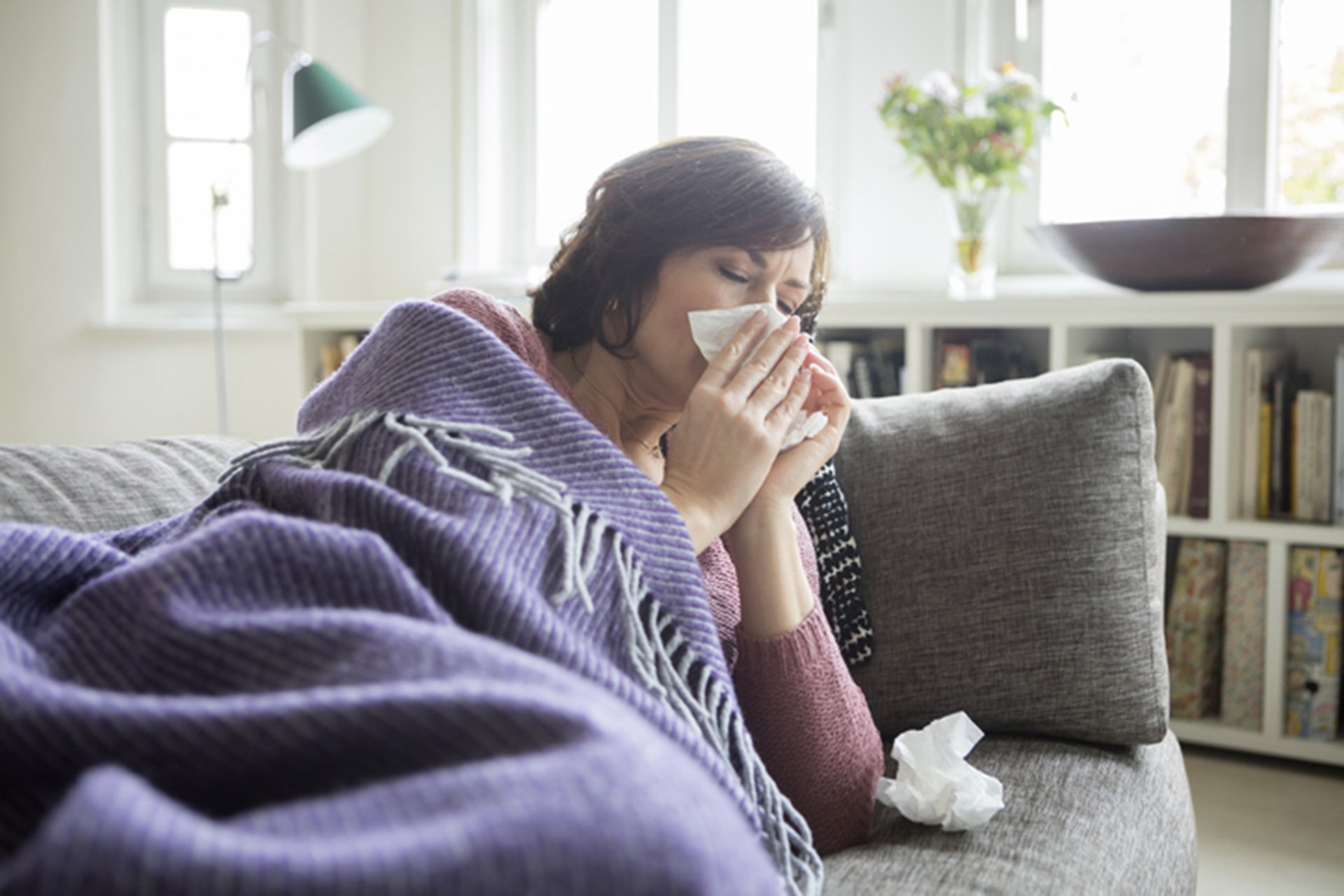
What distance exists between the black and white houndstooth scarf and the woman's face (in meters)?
0.23

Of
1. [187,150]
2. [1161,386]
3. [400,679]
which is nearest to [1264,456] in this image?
[1161,386]

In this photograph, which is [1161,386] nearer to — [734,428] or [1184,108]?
[1184,108]

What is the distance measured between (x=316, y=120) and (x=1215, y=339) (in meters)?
2.23

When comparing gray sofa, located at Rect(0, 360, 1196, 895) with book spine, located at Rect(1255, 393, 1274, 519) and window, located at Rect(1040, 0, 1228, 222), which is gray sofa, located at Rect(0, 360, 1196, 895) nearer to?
book spine, located at Rect(1255, 393, 1274, 519)

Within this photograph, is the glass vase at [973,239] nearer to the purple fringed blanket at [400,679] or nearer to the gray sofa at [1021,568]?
the gray sofa at [1021,568]

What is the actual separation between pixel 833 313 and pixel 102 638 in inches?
91.3

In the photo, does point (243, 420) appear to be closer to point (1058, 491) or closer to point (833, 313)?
point (833, 313)

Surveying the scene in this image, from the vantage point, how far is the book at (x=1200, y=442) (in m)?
2.54

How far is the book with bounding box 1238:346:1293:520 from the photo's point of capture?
250 centimetres

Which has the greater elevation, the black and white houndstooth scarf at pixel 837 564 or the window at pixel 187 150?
the window at pixel 187 150

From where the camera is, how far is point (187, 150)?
13.0 ft

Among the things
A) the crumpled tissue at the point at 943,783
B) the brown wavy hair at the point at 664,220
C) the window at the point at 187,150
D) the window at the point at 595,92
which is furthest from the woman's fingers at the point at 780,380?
the window at the point at 187,150

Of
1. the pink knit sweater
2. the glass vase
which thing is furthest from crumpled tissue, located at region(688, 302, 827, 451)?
the glass vase

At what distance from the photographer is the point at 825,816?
3.90 ft
